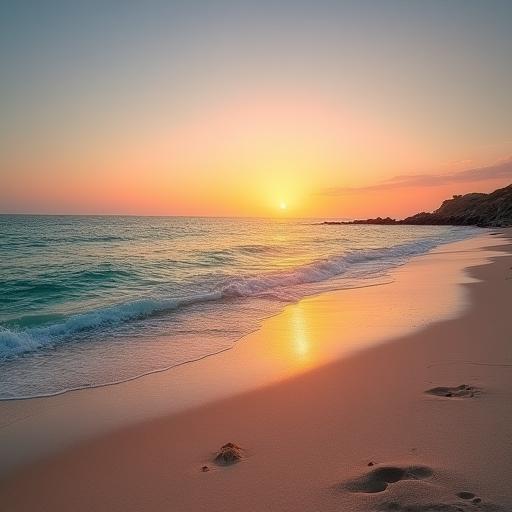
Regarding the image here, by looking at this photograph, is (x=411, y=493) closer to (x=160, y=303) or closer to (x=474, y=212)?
(x=160, y=303)

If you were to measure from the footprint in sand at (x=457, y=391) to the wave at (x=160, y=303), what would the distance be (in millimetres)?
7301

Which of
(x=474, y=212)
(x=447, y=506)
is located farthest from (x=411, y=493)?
(x=474, y=212)

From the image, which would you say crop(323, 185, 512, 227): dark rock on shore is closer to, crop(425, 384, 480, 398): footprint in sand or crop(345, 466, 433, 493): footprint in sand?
crop(425, 384, 480, 398): footprint in sand

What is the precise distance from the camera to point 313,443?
13.6 feet

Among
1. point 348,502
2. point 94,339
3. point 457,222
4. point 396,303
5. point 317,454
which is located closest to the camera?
point 348,502

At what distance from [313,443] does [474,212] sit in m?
108

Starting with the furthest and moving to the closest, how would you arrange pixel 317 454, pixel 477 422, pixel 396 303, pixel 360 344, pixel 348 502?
pixel 396 303 → pixel 360 344 → pixel 477 422 → pixel 317 454 → pixel 348 502

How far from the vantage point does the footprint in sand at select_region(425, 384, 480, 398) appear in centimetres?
509

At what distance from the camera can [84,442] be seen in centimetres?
454

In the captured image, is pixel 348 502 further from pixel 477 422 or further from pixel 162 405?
pixel 162 405

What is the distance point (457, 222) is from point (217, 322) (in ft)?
329

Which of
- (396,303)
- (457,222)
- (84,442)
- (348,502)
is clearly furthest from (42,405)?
(457,222)

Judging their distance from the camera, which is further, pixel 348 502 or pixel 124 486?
pixel 124 486

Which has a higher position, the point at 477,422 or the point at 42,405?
the point at 477,422
